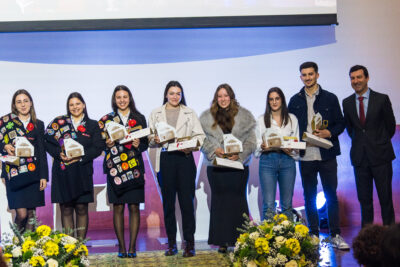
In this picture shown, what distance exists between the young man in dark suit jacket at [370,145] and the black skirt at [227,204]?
1.10m

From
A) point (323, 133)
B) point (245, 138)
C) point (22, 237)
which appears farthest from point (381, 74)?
point (22, 237)

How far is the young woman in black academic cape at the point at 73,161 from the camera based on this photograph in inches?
187

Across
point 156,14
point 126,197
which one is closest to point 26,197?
point 126,197

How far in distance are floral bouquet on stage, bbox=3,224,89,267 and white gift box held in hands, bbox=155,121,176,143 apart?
5.44ft

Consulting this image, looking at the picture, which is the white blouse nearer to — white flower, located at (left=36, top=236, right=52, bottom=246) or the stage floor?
the stage floor

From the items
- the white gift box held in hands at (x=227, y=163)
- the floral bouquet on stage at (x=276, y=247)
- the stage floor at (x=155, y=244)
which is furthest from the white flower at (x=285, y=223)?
the white gift box held in hands at (x=227, y=163)

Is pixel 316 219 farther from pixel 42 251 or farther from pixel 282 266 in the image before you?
pixel 42 251

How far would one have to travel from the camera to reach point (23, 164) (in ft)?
15.9

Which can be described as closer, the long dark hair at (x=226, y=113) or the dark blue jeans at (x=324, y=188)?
the long dark hair at (x=226, y=113)

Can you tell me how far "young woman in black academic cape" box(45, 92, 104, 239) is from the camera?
187 inches

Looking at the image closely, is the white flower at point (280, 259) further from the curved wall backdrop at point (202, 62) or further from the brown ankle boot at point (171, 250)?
the curved wall backdrop at point (202, 62)

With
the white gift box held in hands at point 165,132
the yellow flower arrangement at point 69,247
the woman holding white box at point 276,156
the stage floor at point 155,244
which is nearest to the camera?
the yellow flower arrangement at point 69,247

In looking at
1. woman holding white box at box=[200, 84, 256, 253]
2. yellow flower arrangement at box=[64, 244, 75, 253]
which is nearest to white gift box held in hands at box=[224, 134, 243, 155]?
woman holding white box at box=[200, 84, 256, 253]

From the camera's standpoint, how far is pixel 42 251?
2.89 m
